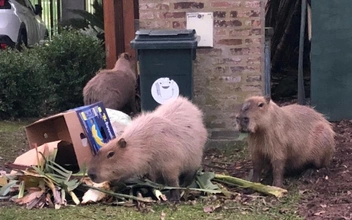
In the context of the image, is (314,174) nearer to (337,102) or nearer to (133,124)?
(133,124)

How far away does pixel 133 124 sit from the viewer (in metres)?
5.91

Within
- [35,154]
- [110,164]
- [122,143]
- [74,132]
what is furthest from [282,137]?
[35,154]

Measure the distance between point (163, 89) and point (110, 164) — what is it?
1.95m

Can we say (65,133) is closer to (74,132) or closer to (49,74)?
(74,132)

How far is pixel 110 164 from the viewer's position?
553 centimetres

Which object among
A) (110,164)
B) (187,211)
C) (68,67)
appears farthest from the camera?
(68,67)

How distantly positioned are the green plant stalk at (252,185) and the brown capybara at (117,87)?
307 centimetres

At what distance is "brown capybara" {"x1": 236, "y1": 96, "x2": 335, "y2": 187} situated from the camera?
6.07 metres

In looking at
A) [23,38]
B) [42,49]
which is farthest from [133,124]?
[23,38]

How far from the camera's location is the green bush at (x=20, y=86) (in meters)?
9.84

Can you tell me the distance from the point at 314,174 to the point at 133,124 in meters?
1.72

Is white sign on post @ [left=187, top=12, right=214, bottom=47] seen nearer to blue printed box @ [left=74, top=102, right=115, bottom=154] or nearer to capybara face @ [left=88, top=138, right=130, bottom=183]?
blue printed box @ [left=74, top=102, right=115, bottom=154]

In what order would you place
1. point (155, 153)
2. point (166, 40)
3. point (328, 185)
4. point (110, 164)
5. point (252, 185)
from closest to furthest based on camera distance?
point (110, 164) → point (155, 153) → point (252, 185) → point (328, 185) → point (166, 40)

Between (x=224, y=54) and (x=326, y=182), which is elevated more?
(x=224, y=54)
